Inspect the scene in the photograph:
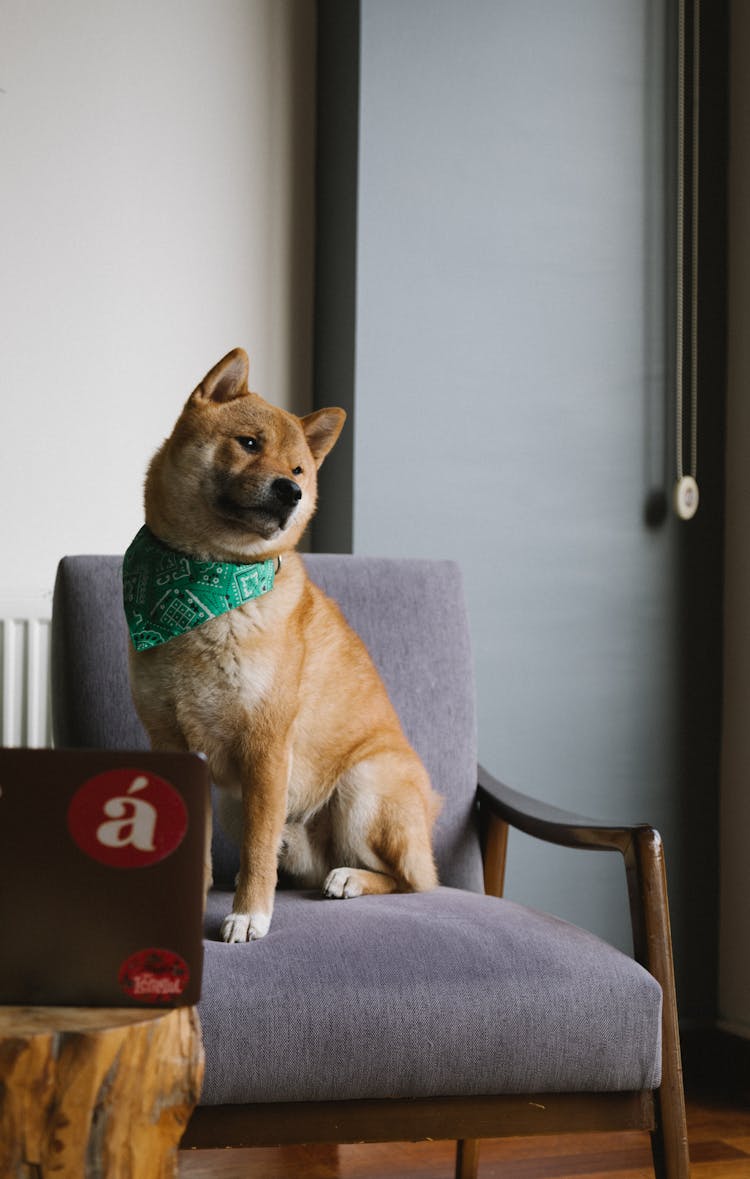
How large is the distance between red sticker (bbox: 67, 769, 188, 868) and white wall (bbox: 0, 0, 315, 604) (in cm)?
142

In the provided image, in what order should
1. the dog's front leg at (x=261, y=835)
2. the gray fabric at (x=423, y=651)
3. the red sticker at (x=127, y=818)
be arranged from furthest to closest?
the gray fabric at (x=423, y=651), the dog's front leg at (x=261, y=835), the red sticker at (x=127, y=818)

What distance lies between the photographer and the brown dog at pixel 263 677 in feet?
4.81

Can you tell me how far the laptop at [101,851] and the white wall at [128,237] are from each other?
141 cm

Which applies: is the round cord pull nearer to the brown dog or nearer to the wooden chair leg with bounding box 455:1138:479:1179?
the brown dog

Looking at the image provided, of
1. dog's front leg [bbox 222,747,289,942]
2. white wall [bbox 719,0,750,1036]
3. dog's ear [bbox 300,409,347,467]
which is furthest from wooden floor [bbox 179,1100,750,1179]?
dog's ear [bbox 300,409,347,467]

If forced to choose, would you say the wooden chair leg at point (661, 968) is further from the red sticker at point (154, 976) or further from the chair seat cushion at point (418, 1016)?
the red sticker at point (154, 976)

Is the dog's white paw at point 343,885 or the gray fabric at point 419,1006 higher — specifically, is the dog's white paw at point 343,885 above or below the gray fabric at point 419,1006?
above

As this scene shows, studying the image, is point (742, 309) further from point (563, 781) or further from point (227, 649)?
point (227, 649)

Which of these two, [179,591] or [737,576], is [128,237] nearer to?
[179,591]

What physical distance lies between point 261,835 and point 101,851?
0.64 m

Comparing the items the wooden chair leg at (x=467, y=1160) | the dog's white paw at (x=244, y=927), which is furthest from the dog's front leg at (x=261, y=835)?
the wooden chair leg at (x=467, y=1160)

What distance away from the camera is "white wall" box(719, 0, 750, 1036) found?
2430 mm

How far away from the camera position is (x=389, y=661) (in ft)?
6.10

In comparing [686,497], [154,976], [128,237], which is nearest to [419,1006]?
[154,976]
